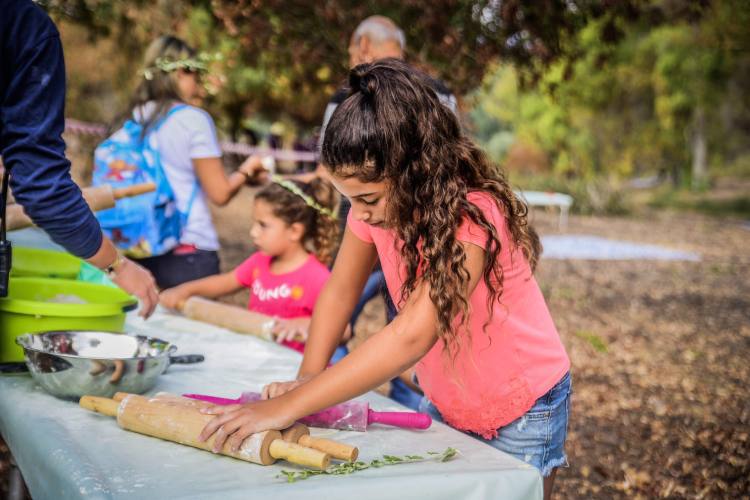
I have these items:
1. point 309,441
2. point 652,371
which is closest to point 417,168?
point 309,441

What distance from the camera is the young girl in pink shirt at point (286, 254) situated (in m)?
3.15

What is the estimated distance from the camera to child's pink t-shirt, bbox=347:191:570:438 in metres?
1.68

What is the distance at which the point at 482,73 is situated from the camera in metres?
5.54

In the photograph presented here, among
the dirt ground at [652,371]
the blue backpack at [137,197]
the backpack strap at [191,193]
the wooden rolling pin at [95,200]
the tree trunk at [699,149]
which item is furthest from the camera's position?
the tree trunk at [699,149]

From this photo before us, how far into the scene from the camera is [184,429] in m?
1.53

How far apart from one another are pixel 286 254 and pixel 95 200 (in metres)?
0.96

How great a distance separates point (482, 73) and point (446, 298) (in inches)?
172

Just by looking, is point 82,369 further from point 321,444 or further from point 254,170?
point 254,170

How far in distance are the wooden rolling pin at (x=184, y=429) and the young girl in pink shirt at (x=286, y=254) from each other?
1444 mm

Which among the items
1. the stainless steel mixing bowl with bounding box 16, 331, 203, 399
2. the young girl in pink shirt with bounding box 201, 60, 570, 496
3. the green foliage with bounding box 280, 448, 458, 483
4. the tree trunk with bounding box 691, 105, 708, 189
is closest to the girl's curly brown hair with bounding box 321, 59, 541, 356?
the young girl in pink shirt with bounding box 201, 60, 570, 496

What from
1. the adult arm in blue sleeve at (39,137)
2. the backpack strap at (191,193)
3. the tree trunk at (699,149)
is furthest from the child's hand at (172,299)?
the tree trunk at (699,149)

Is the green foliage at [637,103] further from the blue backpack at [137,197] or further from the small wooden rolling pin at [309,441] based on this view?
the small wooden rolling pin at [309,441]

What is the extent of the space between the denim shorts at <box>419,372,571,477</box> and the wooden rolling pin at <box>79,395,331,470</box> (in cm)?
53

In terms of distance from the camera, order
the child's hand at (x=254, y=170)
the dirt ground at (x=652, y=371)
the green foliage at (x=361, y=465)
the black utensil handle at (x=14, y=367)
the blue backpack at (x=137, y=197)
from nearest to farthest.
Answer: the green foliage at (x=361, y=465)
the black utensil handle at (x=14, y=367)
the blue backpack at (x=137, y=197)
the child's hand at (x=254, y=170)
the dirt ground at (x=652, y=371)
